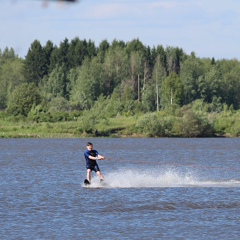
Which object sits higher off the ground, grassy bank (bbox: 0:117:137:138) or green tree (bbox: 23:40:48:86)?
green tree (bbox: 23:40:48:86)

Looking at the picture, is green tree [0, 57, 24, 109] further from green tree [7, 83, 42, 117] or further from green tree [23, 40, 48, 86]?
green tree [7, 83, 42, 117]

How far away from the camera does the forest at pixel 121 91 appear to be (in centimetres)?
11019

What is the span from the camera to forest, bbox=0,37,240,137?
110 metres

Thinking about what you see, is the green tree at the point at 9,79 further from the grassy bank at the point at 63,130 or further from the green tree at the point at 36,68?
the grassy bank at the point at 63,130

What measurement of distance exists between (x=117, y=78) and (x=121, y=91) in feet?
14.8

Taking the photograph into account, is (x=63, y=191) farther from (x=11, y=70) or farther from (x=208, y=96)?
(x=11, y=70)

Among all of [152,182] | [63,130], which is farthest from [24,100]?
[152,182]

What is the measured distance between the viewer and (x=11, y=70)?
16012 cm

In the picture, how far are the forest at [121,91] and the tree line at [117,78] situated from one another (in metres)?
0.15

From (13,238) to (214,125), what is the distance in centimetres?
8931

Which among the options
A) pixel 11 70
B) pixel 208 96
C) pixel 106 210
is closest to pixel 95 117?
pixel 208 96

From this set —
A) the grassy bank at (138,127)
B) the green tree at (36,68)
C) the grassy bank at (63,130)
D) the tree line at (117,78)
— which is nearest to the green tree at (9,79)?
the tree line at (117,78)

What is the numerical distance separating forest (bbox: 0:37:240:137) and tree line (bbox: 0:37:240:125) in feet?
0.49

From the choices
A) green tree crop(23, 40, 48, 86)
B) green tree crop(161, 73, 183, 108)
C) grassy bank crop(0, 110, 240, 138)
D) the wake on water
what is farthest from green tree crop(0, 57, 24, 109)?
the wake on water
